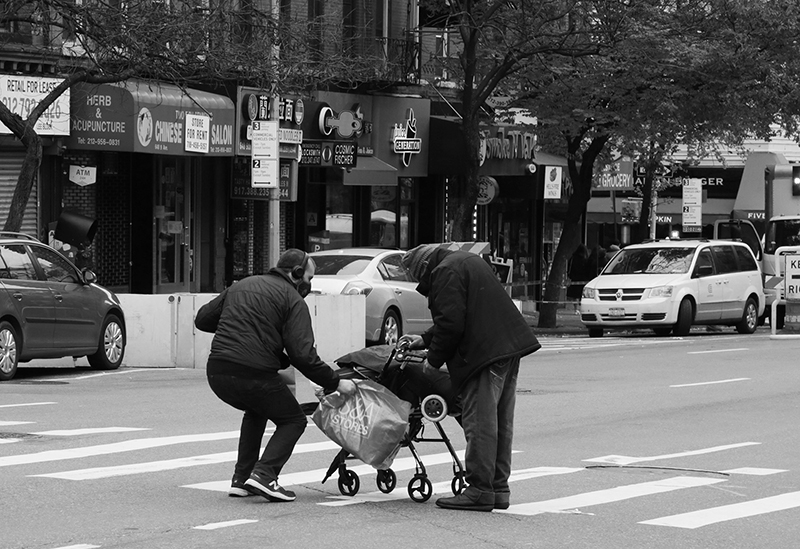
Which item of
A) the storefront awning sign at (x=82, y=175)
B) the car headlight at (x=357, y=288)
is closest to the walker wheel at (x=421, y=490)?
the car headlight at (x=357, y=288)

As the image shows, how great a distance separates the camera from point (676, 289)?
27.8 metres

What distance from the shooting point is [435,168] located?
3550cm

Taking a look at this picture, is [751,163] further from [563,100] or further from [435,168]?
[563,100]

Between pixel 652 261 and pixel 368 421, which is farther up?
pixel 652 261

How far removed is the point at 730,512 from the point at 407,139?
Result: 1007 inches

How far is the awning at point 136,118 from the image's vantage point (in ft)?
81.1

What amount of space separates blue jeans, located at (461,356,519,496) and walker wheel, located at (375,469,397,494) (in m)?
0.69

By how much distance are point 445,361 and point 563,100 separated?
2164cm

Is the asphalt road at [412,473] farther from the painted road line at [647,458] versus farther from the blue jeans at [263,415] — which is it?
the blue jeans at [263,415]

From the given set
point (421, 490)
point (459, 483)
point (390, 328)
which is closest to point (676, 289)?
point (390, 328)

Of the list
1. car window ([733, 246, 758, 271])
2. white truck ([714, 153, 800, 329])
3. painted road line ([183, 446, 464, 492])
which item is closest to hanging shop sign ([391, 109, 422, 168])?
car window ([733, 246, 758, 271])

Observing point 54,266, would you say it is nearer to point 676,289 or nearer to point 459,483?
point 459,483

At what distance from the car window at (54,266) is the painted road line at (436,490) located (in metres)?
9.03

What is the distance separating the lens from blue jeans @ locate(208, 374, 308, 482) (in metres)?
8.98
